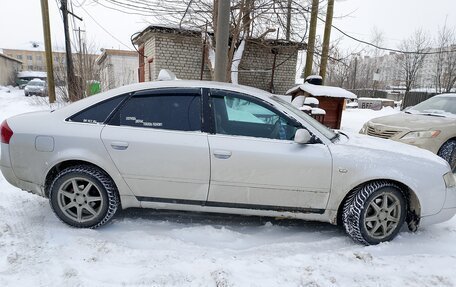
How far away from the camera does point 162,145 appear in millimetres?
2996

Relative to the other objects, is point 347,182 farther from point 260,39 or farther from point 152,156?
point 260,39

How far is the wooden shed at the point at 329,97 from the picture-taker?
8789 millimetres

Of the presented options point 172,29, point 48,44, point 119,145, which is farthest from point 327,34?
point 48,44

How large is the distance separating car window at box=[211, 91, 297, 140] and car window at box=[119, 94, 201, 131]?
224mm

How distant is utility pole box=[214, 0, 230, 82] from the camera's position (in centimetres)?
551

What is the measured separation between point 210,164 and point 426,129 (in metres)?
4.67

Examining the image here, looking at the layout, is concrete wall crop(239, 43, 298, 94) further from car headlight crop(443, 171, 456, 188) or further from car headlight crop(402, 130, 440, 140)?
car headlight crop(443, 171, 456, 188)

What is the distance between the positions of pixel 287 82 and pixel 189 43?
4.09 metres

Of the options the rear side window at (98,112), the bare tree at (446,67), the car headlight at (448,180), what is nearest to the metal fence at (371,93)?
the bare tree at (446,67)

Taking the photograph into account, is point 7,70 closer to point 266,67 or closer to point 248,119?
point 266,67

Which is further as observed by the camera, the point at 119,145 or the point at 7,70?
the point at 7,70

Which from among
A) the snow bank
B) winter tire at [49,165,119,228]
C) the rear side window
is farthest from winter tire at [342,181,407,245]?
the snow bank

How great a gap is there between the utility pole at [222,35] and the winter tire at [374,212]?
356 cm

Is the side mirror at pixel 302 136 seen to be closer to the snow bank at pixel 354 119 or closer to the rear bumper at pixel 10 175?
the rear bumper at pixel 10 175
